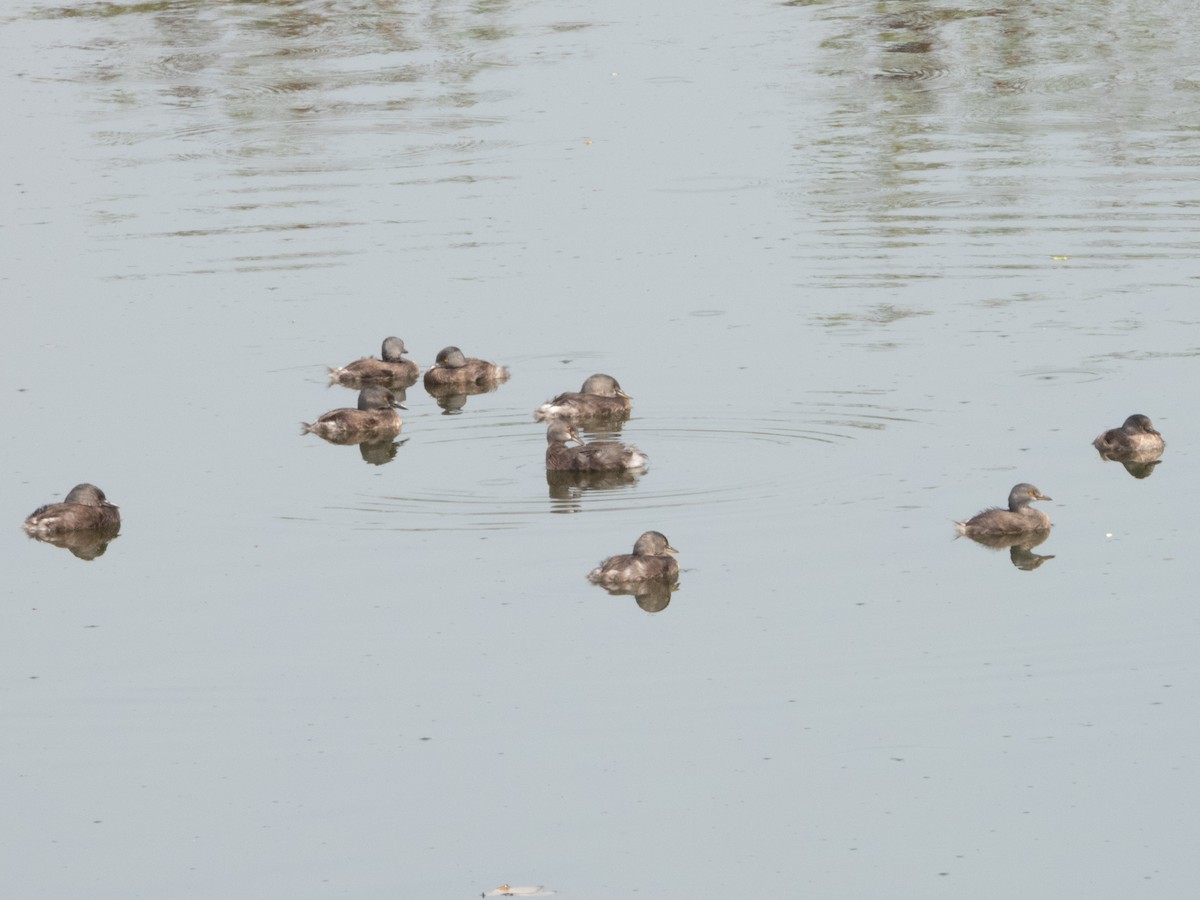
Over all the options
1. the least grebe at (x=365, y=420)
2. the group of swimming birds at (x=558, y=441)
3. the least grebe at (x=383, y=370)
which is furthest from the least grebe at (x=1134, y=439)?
the least grebe at (x=383, y=370)

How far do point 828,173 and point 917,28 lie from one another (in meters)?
11.3

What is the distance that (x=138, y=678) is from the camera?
12.0m

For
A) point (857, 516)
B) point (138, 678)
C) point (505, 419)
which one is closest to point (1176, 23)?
point (505, 419)

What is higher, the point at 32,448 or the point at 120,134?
the point at 120,134

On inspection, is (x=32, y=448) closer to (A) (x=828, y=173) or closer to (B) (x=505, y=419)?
(B) (x=505, y=419)

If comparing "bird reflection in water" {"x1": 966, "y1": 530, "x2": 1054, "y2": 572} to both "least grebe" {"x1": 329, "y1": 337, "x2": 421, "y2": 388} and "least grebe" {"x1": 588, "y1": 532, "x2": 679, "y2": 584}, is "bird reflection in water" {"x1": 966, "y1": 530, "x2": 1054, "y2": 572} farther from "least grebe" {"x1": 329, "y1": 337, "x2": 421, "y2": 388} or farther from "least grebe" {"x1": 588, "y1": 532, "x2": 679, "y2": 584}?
"least grebe" {"x1": 329, "y1": 337, "x2": 421, "y2": 388}

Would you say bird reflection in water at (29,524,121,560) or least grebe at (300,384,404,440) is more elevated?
least grebe at (300,384,404,440)

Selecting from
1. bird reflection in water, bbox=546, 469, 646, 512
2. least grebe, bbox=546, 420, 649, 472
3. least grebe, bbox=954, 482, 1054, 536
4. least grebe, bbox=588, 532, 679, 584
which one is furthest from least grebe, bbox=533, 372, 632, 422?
least grebe, bbox=954, 482, 1054, 536

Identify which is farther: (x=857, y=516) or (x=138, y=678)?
(x=857, y=516)

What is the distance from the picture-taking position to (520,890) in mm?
9266

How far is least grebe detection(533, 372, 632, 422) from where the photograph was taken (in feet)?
56.3

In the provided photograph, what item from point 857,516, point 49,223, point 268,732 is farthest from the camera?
point 49,223

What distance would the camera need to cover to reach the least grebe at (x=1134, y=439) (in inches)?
608

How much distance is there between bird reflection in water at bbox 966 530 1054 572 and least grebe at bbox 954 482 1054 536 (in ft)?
0.10
